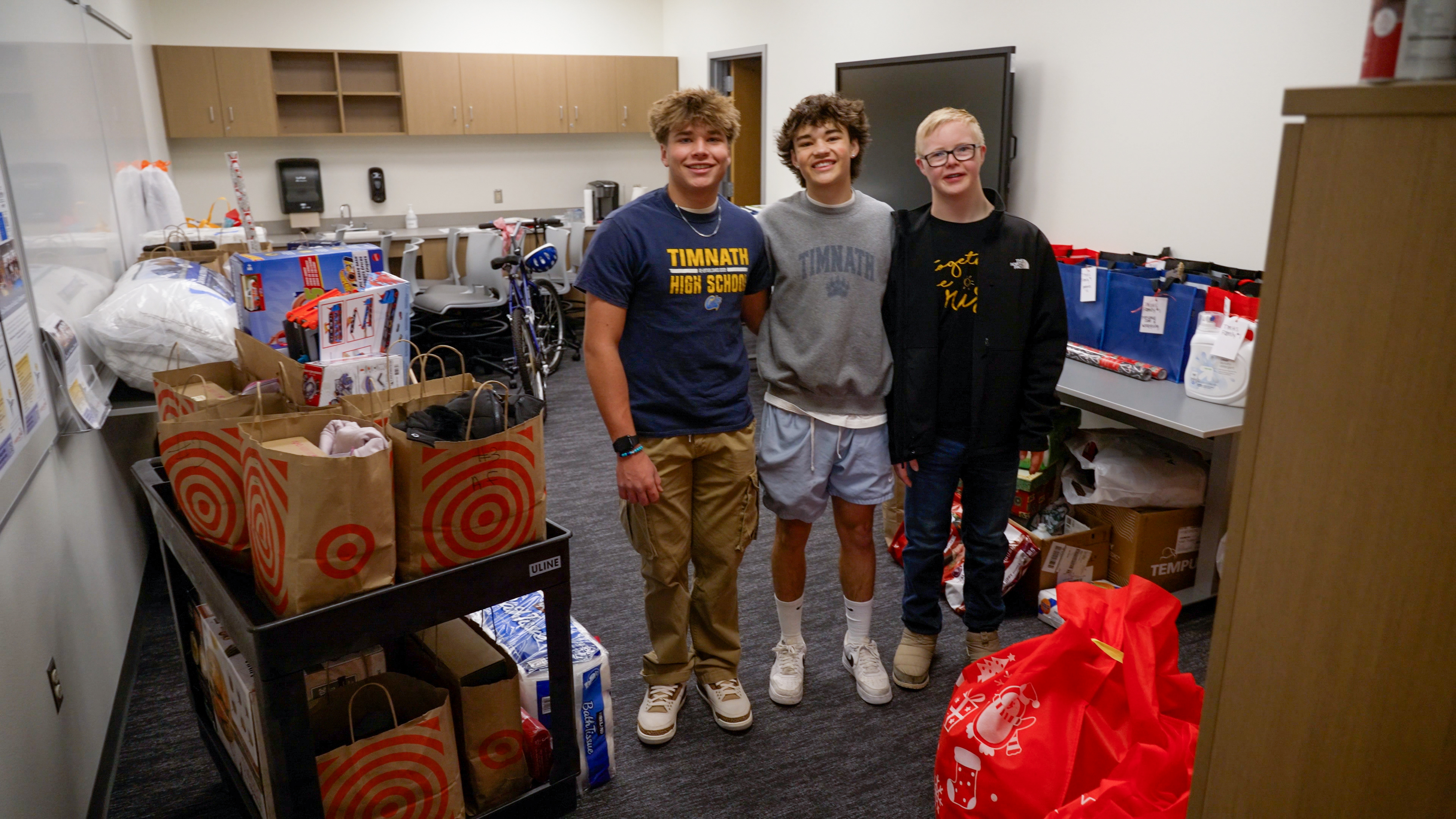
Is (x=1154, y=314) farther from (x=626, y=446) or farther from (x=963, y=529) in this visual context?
(x=626, y=446)

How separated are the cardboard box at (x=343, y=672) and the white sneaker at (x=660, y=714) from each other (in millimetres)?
660

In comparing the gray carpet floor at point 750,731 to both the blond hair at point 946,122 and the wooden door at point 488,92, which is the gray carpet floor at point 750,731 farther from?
the wooden door at point 488,92

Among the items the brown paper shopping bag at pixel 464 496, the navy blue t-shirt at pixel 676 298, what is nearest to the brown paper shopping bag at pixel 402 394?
the brown paper shopping bag at pixel 464 496

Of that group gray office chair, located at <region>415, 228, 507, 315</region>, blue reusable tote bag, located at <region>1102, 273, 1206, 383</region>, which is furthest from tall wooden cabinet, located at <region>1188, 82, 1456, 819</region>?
gray office chair, located at <region>415, 228, 507, 315</region>

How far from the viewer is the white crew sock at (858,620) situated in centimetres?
236

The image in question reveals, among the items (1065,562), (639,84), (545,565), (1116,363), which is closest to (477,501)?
(545,565)

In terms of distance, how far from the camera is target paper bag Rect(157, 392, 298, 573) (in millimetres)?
1497

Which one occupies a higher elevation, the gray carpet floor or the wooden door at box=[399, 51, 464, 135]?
the wooden door at box=[399, 51, 464, 135]

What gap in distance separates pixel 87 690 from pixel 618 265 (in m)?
1.53

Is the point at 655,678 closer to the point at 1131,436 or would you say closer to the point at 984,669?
the point at 984,669

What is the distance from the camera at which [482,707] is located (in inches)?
66.2

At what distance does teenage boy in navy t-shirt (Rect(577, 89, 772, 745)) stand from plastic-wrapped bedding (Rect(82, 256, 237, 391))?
1377 mm

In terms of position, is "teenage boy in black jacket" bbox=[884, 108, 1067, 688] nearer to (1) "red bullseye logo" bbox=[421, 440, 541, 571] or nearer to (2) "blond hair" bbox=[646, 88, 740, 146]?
(2) "blond hair" bbox=[646, 88, 740, 146]

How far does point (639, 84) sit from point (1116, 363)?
Answer: 5374 millimetres
